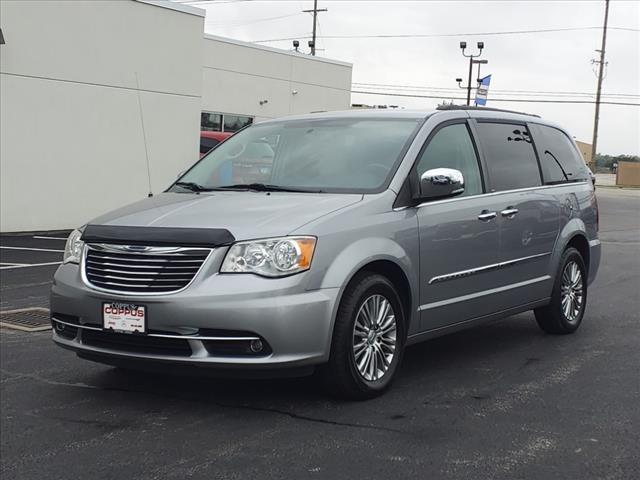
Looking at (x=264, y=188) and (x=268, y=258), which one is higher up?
(x=264, y=188)

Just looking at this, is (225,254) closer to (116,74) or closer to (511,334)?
(511,334)

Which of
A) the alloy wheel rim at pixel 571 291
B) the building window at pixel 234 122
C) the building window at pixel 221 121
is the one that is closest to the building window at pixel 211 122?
the building window at pixel 221 121

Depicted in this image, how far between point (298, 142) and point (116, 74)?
12375mm

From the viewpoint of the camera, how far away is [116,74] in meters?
17.6

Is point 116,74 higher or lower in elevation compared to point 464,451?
higher

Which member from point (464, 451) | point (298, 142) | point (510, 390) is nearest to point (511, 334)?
point (510, 390)

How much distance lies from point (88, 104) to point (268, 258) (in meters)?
13.4

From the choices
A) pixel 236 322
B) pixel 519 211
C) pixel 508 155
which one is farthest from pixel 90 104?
pixel 236 322

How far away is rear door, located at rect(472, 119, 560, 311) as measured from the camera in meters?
6.50

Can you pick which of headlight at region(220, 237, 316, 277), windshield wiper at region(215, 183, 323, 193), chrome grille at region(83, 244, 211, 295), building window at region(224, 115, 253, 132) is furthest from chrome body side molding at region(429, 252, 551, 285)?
building window at region(224, 115, 253, 132)

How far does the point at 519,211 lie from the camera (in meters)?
6.66

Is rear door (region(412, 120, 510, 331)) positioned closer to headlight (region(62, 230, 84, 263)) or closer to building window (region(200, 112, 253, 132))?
headlight (region(62, 230, 84, 263))

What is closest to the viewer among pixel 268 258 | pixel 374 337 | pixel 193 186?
pixel 268 258

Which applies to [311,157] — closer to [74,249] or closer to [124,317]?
[74,249]
